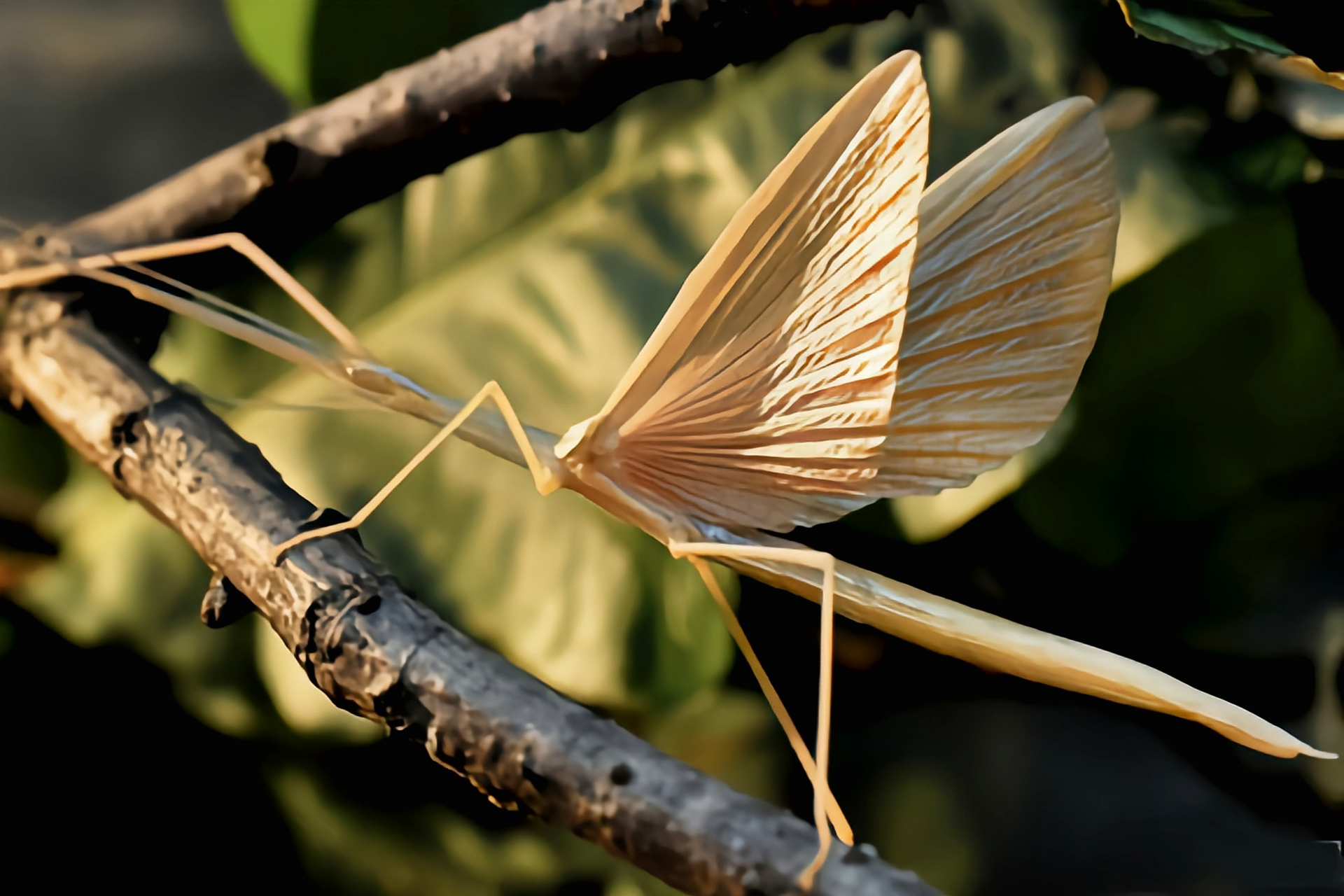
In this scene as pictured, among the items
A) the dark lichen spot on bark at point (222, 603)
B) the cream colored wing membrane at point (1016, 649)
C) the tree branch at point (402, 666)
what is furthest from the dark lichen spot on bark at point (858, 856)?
the dark lichen spot on bark at point (222, 603)

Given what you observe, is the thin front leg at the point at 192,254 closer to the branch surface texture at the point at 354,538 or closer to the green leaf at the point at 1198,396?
the branch surface texture at the point at 354,538

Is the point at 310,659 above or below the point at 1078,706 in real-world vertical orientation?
above

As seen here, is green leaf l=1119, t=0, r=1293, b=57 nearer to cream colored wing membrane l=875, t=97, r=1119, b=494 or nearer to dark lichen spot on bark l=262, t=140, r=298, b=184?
cream colored wing membrane l=875, t=97, r=1119, b=494

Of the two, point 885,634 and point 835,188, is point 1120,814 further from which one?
point 835,188

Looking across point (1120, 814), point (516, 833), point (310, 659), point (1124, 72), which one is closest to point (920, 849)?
point (1120, 814)

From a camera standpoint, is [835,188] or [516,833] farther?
[516,833]

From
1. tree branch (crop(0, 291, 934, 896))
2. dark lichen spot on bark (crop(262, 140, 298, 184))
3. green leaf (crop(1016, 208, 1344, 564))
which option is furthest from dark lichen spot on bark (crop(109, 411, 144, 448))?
green leaf (crop(1016, 208, 1344, 564))
